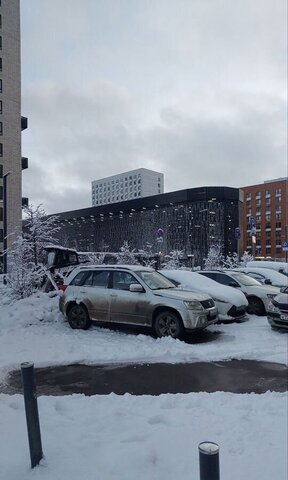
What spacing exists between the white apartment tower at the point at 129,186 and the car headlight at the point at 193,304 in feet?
482

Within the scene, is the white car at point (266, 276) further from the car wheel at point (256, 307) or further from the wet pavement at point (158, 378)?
the wet pavement at point (158, 378)

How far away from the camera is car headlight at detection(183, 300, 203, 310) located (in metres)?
9.16

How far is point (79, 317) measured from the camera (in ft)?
34.0

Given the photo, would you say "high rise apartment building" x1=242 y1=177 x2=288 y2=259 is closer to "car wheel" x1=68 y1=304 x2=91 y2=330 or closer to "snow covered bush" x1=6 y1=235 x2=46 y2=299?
"snow covered bush" x1=6 y1=235 x2=46 y2=299

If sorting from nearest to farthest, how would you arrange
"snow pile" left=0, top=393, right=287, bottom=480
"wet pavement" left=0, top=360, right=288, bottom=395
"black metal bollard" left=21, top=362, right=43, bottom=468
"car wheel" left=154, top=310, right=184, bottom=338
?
"black metal bollard" left=21, top=362, right=43, bottom=468 < "snow pile" left=0, top=393, right=287, bottom=480 < "wet pavement" left=0, top=360, right=288, bottom=395 < "car wheel" left=154, top=310, right=184, bottom=338

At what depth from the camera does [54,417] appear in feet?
15.3

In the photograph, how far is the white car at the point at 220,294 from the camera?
11477 millimetres

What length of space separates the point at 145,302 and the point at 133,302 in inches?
12.8

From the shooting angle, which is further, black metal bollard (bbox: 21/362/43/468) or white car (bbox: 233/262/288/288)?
white car (bbox: 233/262/288/288)

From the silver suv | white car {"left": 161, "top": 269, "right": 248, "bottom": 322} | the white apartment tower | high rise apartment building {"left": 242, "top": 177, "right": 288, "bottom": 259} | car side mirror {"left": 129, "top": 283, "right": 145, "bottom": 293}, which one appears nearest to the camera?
the silver suv

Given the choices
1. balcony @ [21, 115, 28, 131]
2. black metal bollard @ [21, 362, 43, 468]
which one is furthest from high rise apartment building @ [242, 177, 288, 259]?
black metal bollard @ [21, 362, 43, 468]

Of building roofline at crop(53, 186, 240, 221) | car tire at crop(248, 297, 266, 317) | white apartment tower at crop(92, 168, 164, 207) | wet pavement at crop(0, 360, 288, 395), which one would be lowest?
wet pavement at crop(0, 360, 288, 395)

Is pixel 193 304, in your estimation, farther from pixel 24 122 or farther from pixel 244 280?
pixel 24 122

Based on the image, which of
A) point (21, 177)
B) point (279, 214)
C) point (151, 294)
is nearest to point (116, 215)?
point (279, 214)
